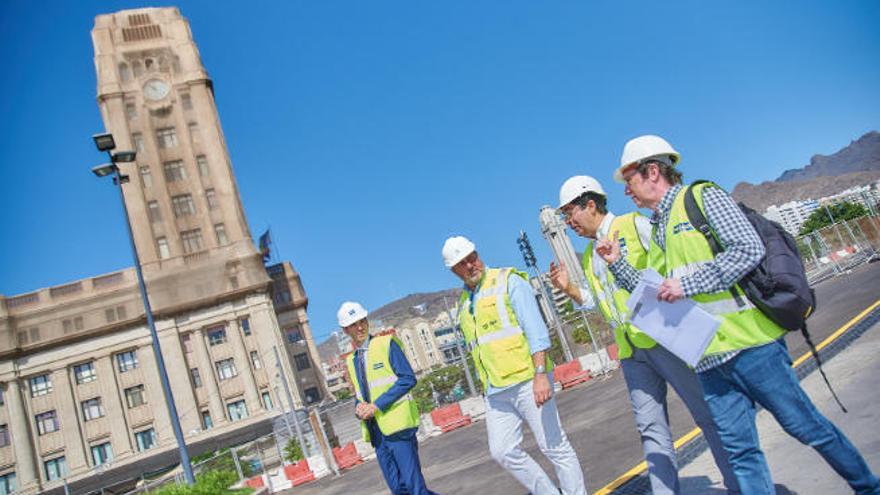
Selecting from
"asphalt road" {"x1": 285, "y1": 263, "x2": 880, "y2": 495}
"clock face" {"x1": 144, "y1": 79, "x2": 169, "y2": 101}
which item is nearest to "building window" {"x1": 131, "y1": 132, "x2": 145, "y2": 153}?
"clock face" {"x1": 144, "y1": 79, "x2": 169, "y2": 101}

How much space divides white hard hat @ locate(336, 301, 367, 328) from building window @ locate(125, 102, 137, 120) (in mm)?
55139

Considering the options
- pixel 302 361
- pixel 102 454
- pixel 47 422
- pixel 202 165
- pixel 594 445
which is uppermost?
pixel 202 165

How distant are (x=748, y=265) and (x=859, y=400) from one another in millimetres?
2878

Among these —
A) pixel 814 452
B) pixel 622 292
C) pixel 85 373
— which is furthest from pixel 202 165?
pixel 814 452

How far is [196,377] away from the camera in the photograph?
44.9m

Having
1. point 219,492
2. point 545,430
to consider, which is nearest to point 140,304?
point 219,492

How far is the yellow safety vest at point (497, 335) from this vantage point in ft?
12.6

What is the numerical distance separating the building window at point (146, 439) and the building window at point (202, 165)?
2271cm

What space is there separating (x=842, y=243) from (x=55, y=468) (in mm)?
51541

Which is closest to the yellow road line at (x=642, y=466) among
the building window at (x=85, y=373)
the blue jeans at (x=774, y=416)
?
the blue jeans at (x=774, y=416)

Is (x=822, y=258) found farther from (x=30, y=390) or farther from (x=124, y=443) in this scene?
(x=30, y=390)

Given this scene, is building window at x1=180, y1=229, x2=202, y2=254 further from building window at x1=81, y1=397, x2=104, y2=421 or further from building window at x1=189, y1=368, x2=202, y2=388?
building window at x1=81, y1=397, x2=104, y2=421

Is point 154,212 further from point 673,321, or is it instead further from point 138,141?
point 673,321

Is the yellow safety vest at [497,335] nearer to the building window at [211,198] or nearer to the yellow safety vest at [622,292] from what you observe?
the yellow safety vest at [622,292]
